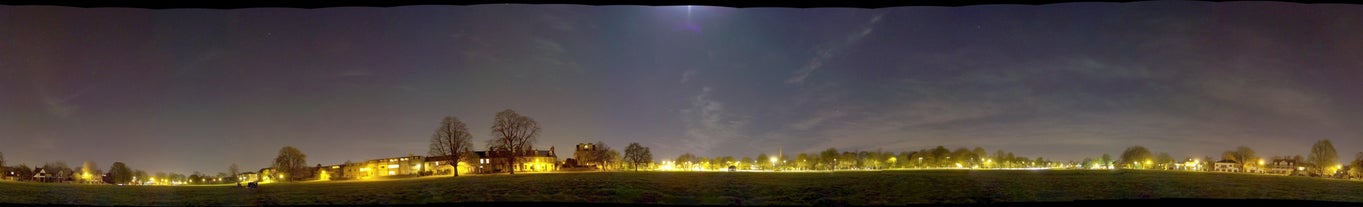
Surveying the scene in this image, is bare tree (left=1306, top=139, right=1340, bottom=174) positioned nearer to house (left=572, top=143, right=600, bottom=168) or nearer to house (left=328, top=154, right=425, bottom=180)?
house (left=572, top=143, right=600, bottom=168)

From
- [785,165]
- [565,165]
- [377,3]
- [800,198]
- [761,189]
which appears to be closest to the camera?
[377,3]

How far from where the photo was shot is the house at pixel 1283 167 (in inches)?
251

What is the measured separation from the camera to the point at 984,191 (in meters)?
5.36

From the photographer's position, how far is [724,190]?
193 inches

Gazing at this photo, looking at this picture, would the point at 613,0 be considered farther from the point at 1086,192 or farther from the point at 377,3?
the point at 1086,192

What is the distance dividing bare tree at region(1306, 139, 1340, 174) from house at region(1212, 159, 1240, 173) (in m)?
0.53

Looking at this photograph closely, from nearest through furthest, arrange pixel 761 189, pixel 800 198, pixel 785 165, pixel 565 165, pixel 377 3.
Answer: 1. pixel 377 3
2. pixel 800 198
3. pixel 761 189
4. pixel 565 165
5. pixel 785 165

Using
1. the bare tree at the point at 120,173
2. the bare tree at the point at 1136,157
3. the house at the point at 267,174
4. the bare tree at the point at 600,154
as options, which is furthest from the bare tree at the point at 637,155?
the bare tree at the point at 1136,157

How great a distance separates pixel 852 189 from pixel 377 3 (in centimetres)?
407

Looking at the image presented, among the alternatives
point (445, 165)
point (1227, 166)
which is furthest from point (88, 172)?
point (1227, 166)

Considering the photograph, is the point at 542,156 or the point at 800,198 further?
the point at 542,156

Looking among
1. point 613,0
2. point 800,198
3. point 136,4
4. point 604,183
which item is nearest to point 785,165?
point 800,198

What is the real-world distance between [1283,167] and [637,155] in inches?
243

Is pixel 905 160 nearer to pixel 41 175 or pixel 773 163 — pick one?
pixel 773 163
